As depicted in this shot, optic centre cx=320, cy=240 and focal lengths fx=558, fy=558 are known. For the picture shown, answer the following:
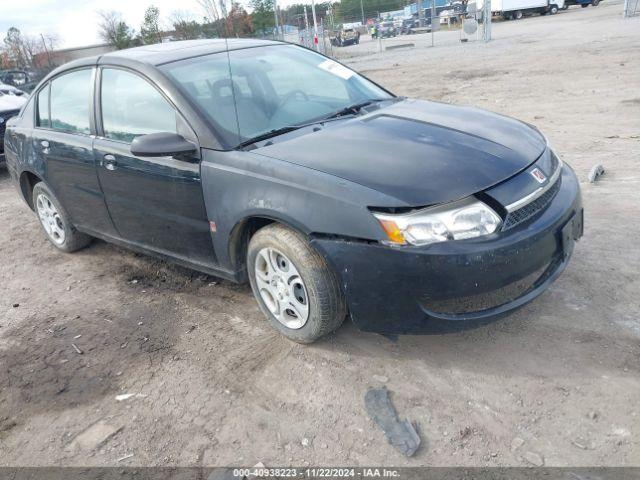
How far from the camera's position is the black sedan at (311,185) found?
8.52 feet

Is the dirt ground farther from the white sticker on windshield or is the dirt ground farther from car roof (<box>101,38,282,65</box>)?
the white sticker on windshield

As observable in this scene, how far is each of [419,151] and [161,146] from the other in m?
1.43

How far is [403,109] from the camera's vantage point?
3688 millimetres

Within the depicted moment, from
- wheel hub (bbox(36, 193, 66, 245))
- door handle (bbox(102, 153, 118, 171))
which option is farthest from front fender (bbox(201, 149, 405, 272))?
wheel hub (bbox(36, 193, 66, 245))

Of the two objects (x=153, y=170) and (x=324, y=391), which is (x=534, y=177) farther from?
(x=153, y=170)

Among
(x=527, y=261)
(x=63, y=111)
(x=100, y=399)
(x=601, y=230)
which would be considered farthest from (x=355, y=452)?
(x=63, y=111)

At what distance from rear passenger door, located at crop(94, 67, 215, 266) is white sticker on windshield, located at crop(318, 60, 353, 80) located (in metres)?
1.31

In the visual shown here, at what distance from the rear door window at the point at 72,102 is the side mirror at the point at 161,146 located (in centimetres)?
114

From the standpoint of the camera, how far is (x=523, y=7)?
37656mm

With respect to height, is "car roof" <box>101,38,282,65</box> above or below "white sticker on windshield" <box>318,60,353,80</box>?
above

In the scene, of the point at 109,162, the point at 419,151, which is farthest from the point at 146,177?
the point at 419,151

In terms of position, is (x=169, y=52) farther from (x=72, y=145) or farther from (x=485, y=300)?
(x=485, y=300)

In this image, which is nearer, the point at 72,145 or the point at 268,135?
the point at 268,135

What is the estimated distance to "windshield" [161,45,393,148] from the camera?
11.0 feet
